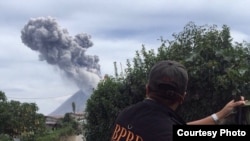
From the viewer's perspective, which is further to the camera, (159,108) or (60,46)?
(60,46)

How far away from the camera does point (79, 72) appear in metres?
140

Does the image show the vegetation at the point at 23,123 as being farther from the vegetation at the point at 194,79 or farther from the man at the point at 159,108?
the man at the point at 159,108

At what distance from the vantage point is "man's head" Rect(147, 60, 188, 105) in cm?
219

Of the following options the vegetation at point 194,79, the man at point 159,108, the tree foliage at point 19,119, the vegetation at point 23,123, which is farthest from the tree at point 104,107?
the man at point 159,108

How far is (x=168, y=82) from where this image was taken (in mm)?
2186

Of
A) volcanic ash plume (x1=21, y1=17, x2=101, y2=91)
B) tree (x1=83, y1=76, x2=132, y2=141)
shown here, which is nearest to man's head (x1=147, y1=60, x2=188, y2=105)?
tree (x1=83, y1=76, x2=132, y2=141)

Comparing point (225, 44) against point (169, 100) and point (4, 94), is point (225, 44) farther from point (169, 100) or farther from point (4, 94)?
point (4, 94)

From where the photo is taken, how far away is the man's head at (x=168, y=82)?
2.19m

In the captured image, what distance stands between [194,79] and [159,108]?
11488 millimetres

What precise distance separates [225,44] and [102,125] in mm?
4758

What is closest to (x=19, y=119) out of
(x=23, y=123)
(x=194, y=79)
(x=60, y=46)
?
(x=23, y=123)

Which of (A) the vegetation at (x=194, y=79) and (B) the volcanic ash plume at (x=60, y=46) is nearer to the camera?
(A) the vegetation at (x=194, y=79)

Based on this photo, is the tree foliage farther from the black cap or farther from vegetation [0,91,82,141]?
the black cap

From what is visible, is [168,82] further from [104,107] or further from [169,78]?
[104,107]
